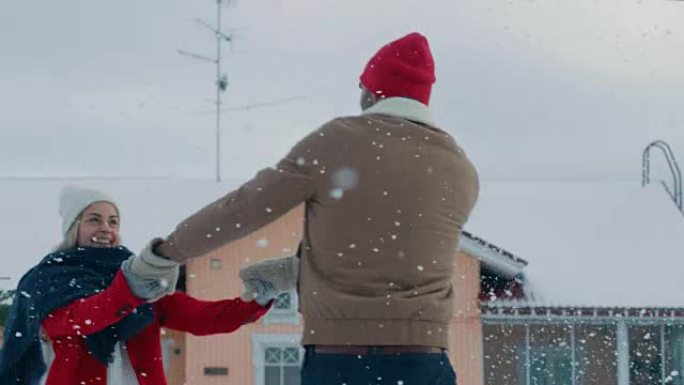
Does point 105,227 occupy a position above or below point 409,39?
below

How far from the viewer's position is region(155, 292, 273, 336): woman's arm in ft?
12.9

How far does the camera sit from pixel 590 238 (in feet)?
77.6

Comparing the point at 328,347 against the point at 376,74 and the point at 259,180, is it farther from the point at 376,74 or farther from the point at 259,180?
the point at 376,74

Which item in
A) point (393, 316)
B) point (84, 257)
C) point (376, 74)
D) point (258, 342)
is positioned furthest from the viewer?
point (258, 342)

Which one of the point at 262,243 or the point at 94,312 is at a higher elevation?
the point at 262,243

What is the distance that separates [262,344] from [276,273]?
697 inches

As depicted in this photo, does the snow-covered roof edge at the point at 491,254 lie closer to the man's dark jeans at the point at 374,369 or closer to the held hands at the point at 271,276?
the held hands at the point at 271,276

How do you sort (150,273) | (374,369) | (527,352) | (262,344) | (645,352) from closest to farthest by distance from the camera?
(374,369) < (150,273) < (262,344) < (527,352) < (645,352)

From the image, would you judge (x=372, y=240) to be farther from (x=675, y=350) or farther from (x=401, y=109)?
(x=675, y=350)

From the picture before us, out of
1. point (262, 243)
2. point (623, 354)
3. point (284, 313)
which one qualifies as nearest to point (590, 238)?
point (623, 354)

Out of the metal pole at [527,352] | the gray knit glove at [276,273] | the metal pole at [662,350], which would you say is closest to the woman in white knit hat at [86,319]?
the gray knit glove at [276,273]

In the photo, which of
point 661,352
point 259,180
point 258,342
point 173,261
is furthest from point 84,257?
point 661,352

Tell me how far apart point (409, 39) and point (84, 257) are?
53.6 inches

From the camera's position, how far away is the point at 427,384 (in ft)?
9.49
